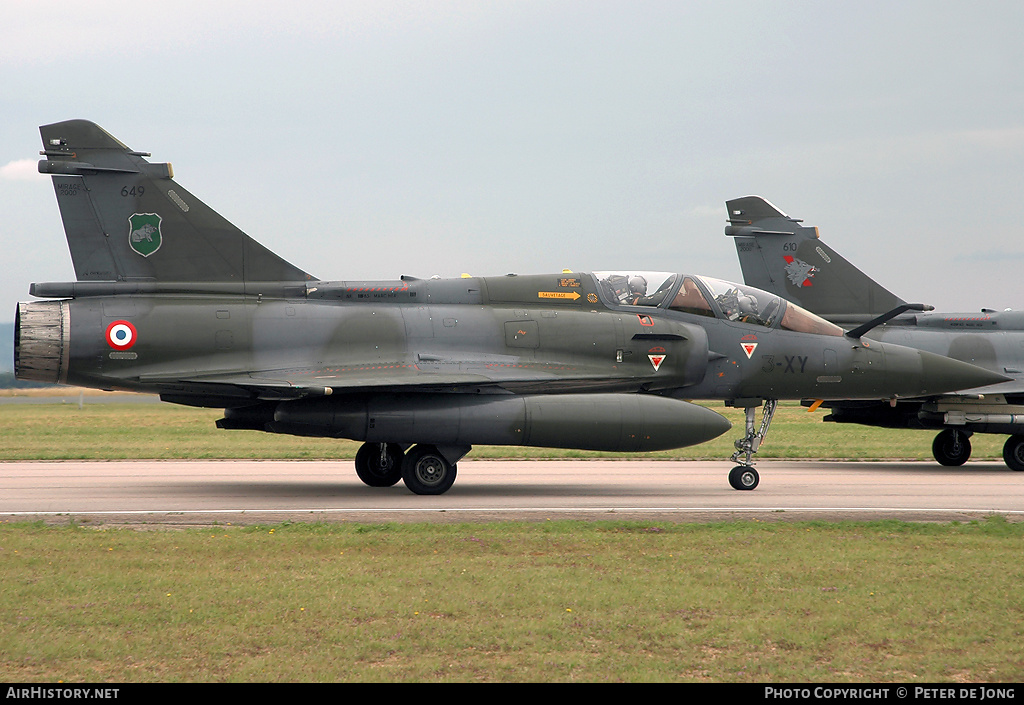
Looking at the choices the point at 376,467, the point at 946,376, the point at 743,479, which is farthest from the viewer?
the point at 946,376

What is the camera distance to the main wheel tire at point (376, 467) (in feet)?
49.6

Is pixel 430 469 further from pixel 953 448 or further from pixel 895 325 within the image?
pixel 953 448

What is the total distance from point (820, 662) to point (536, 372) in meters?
8.82

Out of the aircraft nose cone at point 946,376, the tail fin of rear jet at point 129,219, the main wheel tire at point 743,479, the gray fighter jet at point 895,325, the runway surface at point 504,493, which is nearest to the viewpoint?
the runway surface at point 504,493

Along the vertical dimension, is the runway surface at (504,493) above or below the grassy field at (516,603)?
below

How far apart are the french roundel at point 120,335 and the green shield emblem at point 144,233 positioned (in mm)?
1346

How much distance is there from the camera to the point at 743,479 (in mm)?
14664

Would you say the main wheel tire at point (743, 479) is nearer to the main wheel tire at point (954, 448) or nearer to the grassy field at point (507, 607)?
the grassy field at point (507, 607)

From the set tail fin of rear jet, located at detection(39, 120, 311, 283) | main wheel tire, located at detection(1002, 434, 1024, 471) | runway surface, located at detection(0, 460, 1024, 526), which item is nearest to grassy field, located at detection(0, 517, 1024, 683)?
runway surface, located at detection(0, 460, 1024, 526)

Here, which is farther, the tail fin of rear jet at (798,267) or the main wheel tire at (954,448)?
the tail fin of rear jet at (798,267)

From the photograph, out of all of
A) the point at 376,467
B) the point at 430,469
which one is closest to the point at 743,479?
the point at 430,469

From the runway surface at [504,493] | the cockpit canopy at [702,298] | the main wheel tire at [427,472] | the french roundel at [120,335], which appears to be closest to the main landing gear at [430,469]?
the main wheel tire at [427,472]

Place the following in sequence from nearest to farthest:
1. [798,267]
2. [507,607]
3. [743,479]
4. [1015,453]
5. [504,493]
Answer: [507,607]
[504,493]
[743,479]
[1015,453]
[798,267]

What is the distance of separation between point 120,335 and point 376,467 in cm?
437
